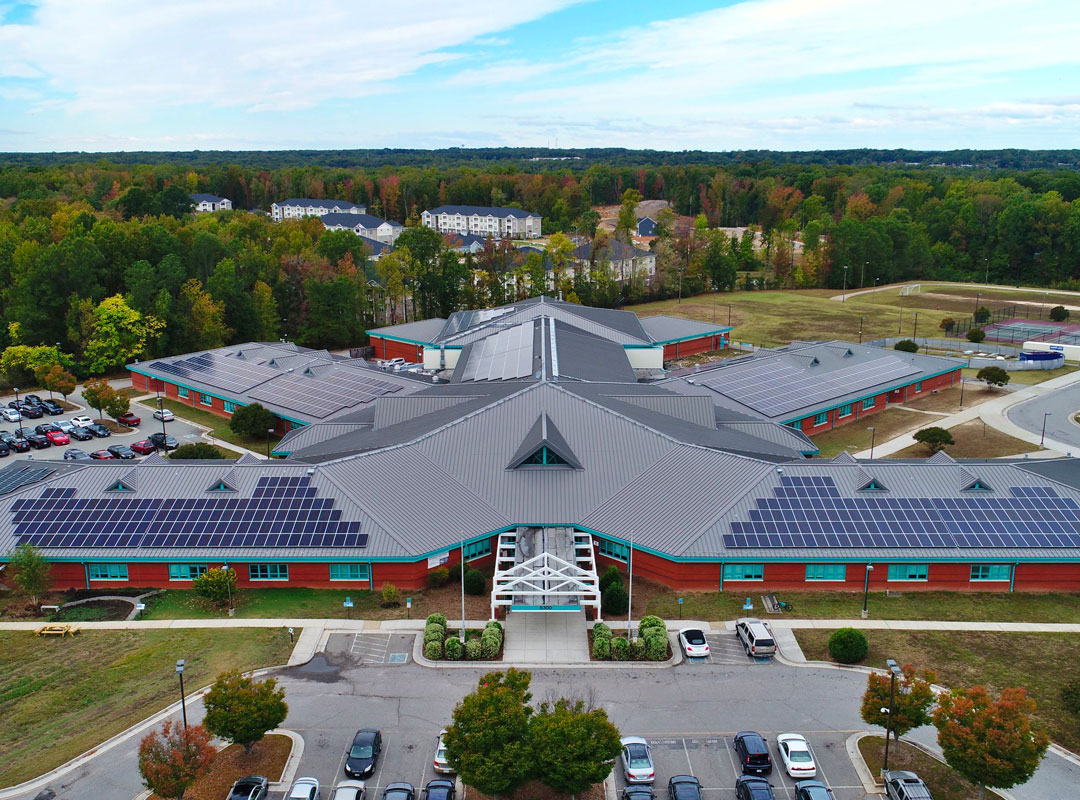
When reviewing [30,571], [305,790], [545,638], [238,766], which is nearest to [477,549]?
[545,638]

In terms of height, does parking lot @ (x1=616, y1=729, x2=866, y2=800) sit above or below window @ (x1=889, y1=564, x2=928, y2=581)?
below

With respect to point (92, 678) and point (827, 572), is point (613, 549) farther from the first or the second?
point (92, 678)

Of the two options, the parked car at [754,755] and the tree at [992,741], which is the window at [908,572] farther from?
the parked car at [754,755]

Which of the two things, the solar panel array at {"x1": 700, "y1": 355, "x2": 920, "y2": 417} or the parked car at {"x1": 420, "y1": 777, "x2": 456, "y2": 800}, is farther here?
the solar panel array at {"x1": 700, "y1": 355, "x2": 920, "y2": 417}

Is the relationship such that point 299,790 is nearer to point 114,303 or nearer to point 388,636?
point 388,636

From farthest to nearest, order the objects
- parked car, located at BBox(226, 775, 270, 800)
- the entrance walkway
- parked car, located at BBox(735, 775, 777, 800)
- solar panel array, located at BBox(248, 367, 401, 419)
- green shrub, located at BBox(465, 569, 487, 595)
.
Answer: solar panel array, located at BBox(248, 367, 401, 419)
green shrub, located at BBox(465, 569, 487, 595)
the entrance walkway
parked car, located at BBox(226, 775, 270, 800)
parked car, located at BBox(735, 775, 777, 800)

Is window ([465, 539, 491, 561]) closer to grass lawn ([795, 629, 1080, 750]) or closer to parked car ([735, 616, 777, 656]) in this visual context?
parked car ([735, 616, 777, 656])

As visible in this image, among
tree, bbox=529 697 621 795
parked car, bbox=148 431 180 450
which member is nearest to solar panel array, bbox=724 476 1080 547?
tree, bbox=529 697 621 795
